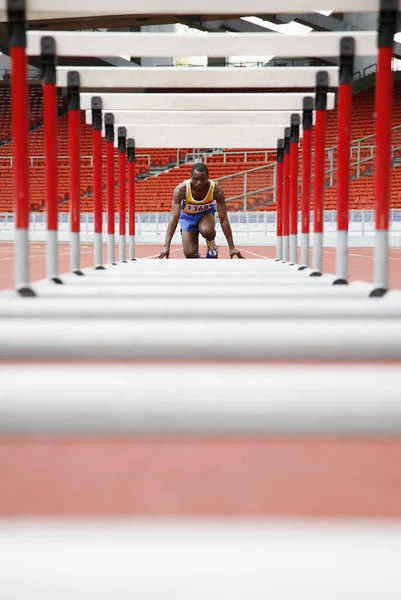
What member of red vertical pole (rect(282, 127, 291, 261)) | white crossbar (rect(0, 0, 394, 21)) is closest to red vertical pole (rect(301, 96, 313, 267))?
red vertical pole (rect(282, 127, 291, 261))

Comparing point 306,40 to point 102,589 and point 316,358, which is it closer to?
point 316,358

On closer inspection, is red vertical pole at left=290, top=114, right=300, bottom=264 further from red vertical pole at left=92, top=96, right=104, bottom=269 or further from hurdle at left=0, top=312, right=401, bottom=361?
hurdle at left=0, top=312, right=401, bottom=361

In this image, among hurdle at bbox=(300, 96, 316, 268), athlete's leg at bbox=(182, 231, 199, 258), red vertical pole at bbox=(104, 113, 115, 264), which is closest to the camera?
hurdle at bbox=(300, 96, 316, 268)

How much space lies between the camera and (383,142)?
231 cm

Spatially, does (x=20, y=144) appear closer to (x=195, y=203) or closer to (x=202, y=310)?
(x=202, y=310)

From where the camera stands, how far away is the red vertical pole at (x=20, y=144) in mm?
2234

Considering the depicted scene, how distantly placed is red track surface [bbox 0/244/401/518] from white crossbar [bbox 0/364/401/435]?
38 mm

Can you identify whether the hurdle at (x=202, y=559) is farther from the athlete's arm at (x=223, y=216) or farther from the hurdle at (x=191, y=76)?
the athlete's arm at (x=223, y=216)

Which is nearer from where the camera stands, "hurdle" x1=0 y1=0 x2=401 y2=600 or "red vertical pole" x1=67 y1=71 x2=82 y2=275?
"hurdle" x1=0 y1=0 x2=401 y2=600

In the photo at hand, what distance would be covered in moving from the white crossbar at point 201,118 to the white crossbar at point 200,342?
9.68 ft

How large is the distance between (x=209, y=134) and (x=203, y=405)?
4.45 metres

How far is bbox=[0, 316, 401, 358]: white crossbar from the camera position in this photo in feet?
4.62

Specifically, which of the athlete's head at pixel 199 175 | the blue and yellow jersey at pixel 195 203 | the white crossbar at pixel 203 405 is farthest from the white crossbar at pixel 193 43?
the blue and yellow jersey at pixel 195 203

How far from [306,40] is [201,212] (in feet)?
11.2
